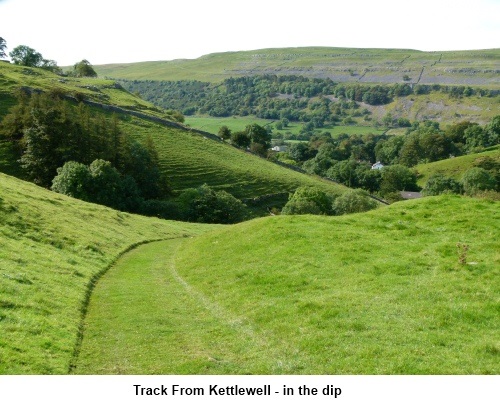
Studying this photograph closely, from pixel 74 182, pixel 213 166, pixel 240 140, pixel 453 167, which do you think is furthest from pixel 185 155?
pixel 453 167

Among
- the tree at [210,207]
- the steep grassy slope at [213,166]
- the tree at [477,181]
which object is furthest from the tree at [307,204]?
the tree at [477,181]

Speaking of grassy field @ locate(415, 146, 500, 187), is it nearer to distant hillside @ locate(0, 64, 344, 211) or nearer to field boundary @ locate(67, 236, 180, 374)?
distant hillside @ locate(0, 64, 344, 211)

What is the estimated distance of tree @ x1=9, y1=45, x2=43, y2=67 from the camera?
186m

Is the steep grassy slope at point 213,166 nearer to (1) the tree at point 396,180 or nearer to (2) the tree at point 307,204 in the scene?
(2) the tree at point 307,204

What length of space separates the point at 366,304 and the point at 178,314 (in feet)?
26.8

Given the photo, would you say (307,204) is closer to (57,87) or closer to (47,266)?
(47,266)

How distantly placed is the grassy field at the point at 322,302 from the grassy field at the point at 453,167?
142034mm

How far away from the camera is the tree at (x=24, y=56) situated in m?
186

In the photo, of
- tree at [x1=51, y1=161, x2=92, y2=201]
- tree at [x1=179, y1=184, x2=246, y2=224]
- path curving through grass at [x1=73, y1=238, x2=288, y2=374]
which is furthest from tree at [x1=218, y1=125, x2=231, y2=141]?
path curving through grass at [x1=73, y1=238, x2=288, y2=374]

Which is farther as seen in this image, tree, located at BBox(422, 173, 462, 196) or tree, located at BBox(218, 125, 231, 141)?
tree, located at BBox(218, 125, 231, 141)

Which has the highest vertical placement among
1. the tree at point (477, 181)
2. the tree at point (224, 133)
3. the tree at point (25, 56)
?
the tree at point (25, 56)

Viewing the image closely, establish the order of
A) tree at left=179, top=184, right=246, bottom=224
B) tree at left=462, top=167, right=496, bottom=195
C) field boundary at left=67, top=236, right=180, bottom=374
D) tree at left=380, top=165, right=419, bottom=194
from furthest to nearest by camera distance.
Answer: tree at left=380, top=165, right=419, bottom=194 → tree at left=462, top=167, right=496, bottom=195 → tree at left=179, top=184, right=246, bottom=224 → field boundary at left=67, top=236, right=180, bottom=374

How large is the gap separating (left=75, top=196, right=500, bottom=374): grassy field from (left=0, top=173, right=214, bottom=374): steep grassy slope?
110 cm

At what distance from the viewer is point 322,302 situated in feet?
62.9
